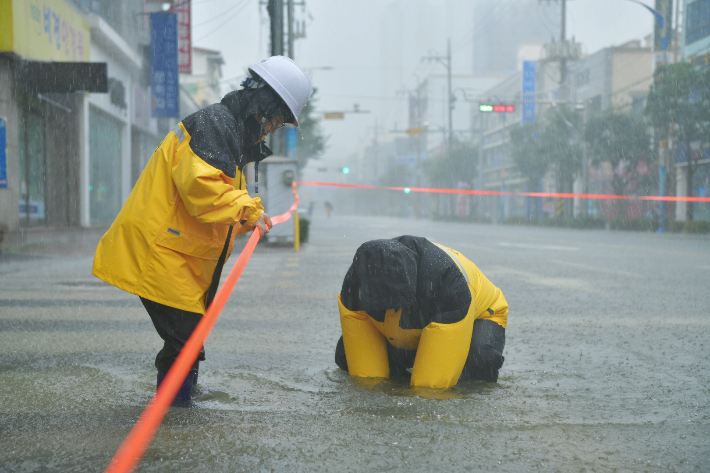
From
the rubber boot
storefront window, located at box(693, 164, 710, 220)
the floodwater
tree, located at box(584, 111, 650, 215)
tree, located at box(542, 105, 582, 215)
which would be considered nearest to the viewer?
the floodwater

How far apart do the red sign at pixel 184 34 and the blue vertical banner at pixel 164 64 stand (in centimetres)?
270

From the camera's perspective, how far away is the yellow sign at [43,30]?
13680mm

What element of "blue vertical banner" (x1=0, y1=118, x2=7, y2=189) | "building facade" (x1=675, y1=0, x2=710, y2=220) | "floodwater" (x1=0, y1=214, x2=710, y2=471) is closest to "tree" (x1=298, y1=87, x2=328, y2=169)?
"building facade" (x1=675, y1=0, x2=710, y2=220)

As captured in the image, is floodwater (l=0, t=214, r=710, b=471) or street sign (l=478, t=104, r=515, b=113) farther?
street sign (l=478, t=104, r=515, b=113)

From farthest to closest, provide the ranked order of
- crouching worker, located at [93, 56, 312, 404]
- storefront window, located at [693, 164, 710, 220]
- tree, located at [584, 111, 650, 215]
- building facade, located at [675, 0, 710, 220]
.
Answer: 1. tree, located at [584, 111, 650, 215]
2. storefront window, located at [693, 164, 710, 220]
3. building facade, located at [675, 0, 710, 220]
4. crouching worker, located at [93, 56, 312, 404]

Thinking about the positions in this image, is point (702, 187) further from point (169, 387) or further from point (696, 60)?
point (169, 387)

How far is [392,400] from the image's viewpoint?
3.39 metres

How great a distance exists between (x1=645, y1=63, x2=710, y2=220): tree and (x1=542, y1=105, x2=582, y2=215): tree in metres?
9.44

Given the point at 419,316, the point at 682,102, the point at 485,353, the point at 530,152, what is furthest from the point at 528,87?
the point at 419,316

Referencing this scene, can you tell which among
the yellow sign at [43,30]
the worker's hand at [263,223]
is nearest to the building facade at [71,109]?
the yellow sign at [43,30]

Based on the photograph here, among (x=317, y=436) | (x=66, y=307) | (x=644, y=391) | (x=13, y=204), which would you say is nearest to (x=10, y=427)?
(x=317, y=436)

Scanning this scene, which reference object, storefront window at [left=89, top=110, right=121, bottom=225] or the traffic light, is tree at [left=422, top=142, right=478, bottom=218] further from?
storefront window at [left=89, top=110, right=121, bottom=225]

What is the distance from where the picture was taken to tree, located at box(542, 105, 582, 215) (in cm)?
3803

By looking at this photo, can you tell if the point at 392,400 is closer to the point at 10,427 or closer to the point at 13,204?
the point at 10,427
